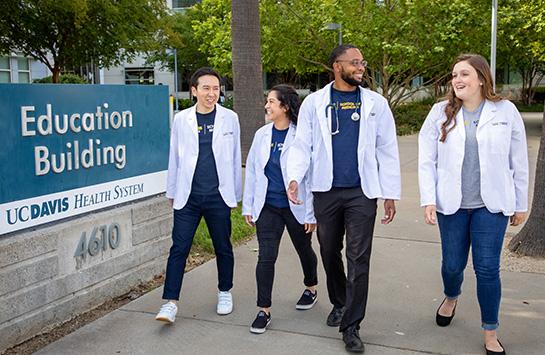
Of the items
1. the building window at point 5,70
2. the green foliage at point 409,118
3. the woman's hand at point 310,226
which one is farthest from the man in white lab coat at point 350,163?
the building window at point 5,70

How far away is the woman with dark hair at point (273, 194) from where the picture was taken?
4195 mm

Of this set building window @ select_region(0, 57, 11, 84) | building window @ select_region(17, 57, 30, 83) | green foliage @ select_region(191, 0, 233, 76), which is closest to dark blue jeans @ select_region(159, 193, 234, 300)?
green foliage @ select_region(191, 0, 233, 76)

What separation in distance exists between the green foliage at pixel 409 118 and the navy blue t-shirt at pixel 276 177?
17.8m

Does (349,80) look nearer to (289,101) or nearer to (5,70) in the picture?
(289,101)

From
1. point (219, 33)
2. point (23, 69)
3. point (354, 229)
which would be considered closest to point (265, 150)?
point (354, 229)

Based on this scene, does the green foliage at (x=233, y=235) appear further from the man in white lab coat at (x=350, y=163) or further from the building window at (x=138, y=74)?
the building window at (x=138, y=74)

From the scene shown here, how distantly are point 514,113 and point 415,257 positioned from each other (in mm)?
2548

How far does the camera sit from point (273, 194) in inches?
167

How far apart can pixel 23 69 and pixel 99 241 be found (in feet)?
110

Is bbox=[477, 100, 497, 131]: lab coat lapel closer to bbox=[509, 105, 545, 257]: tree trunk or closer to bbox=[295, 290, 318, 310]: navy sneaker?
bbox=[295, 290, 318, 310]: navy sneaker

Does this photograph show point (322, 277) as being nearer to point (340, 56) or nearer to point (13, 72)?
point (340, 56)

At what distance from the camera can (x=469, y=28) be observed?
69.5 feet

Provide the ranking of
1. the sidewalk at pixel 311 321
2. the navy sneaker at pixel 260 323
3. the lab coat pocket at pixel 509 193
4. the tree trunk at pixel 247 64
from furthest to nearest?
the tree trunk at pixel 247 64 → the navy sneaker at pixel 260 323 → the sidewalk at pixel 311 321 → the lab coat pocket at pixel 509 193

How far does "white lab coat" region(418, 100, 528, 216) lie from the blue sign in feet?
7.97
